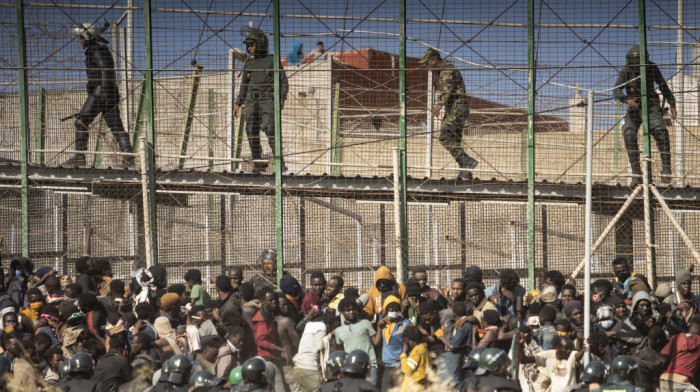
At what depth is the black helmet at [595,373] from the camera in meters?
8.65

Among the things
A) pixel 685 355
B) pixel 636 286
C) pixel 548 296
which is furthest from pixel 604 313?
pixel 636 286

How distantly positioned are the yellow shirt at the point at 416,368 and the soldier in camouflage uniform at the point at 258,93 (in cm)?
568

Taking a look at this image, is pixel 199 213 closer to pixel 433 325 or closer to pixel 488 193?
pixel 488 193

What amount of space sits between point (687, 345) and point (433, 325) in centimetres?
267

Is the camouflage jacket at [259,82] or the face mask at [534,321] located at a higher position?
the camouflage jacket at [259,82]

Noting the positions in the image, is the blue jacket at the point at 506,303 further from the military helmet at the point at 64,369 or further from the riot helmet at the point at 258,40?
the riot helmet at the point at 258,40

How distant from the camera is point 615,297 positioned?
37.8 feet

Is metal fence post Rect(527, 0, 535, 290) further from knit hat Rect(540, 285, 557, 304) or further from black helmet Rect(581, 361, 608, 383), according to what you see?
black helmet Rect(581, 361, 608, 383)

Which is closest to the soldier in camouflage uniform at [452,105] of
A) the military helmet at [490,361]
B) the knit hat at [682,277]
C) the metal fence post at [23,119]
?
the knit hat at [682,277]

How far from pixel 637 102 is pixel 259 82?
5.66 meters

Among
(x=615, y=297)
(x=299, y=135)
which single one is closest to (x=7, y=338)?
(x=615, y=297)

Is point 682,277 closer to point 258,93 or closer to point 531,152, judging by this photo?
point 531,152

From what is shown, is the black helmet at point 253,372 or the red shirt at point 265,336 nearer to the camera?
the black helmet at point 253,372

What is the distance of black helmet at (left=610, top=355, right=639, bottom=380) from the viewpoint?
8.62 m
